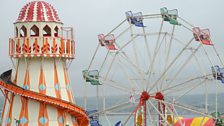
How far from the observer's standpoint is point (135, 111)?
3294cm

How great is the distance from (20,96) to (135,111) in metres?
6.35

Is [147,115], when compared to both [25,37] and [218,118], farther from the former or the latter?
[25,37]

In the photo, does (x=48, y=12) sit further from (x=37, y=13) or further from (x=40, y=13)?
(x=37, y=13)

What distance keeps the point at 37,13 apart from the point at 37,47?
2000mm

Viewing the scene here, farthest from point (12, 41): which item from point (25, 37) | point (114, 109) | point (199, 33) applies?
point (199, 33)

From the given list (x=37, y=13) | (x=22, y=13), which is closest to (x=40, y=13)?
(x=37, y=13)

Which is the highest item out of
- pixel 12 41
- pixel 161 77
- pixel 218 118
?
pixel 12 41

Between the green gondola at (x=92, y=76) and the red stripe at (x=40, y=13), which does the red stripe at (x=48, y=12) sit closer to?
the red stripe at (x=40, y=13)

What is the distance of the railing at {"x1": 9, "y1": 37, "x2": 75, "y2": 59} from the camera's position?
1287 inches

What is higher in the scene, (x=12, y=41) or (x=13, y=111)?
(x=12, y=41)

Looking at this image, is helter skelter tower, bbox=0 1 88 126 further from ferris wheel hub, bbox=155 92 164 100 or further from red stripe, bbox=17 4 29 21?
ferris wheel hub, bbox=155 92 164 100

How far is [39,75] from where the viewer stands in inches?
1308

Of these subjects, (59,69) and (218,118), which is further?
(59,69)

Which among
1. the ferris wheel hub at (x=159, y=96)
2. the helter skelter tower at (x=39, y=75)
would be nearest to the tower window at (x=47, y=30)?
the helter skelter tower at (x=39, y=75)
